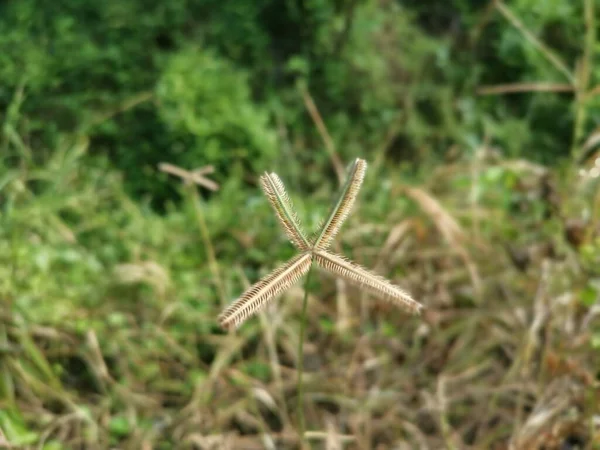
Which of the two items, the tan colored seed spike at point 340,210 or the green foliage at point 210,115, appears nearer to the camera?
the tan colored seed spike at point 340,210

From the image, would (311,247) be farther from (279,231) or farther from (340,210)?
(279,231)

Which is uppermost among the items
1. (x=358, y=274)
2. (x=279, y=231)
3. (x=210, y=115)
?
(x=358, y=274)

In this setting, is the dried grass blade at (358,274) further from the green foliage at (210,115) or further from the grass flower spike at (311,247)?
the green foliage at (210,115)

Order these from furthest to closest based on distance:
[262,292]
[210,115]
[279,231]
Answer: [210,115], [279,231], [262,292]

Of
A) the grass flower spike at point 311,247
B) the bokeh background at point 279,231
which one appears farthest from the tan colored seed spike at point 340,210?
the bokeh background at point 279,231

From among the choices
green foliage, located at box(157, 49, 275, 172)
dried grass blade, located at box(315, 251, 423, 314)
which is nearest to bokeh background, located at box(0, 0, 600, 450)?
green foliage, located at box(157, 49, 275, 172)

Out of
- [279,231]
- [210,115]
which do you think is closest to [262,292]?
[279,231]
